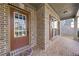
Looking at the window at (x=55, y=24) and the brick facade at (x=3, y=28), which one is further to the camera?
the window at (x=55, y=24)

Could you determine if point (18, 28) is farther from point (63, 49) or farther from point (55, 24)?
point (63, 49)

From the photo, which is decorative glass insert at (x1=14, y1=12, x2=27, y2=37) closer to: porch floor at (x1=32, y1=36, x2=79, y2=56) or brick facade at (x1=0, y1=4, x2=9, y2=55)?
brick facade at (x1=0, y1=4, x2=9, y2=55)

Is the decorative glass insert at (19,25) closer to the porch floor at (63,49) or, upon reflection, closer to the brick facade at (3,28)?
the brick facade at (3,28)

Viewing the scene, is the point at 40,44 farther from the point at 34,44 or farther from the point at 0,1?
the point at 0,1

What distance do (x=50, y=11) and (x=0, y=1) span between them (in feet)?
2.61

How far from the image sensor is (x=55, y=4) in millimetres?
1851

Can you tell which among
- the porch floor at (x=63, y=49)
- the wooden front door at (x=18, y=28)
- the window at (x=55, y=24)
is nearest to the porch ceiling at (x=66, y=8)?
the window at (x=55, y=24)

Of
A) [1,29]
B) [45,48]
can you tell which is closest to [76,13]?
[45,48]

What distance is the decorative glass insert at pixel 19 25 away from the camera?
5.68 ft

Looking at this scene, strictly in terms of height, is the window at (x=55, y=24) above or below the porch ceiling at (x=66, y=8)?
below

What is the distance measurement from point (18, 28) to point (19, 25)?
0.05m

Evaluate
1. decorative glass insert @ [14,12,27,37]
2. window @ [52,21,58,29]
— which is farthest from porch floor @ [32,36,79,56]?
decorative glass insert @ [14,12,27,37]

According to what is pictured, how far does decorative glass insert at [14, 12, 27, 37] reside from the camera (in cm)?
173

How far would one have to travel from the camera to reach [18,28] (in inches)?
69.2
